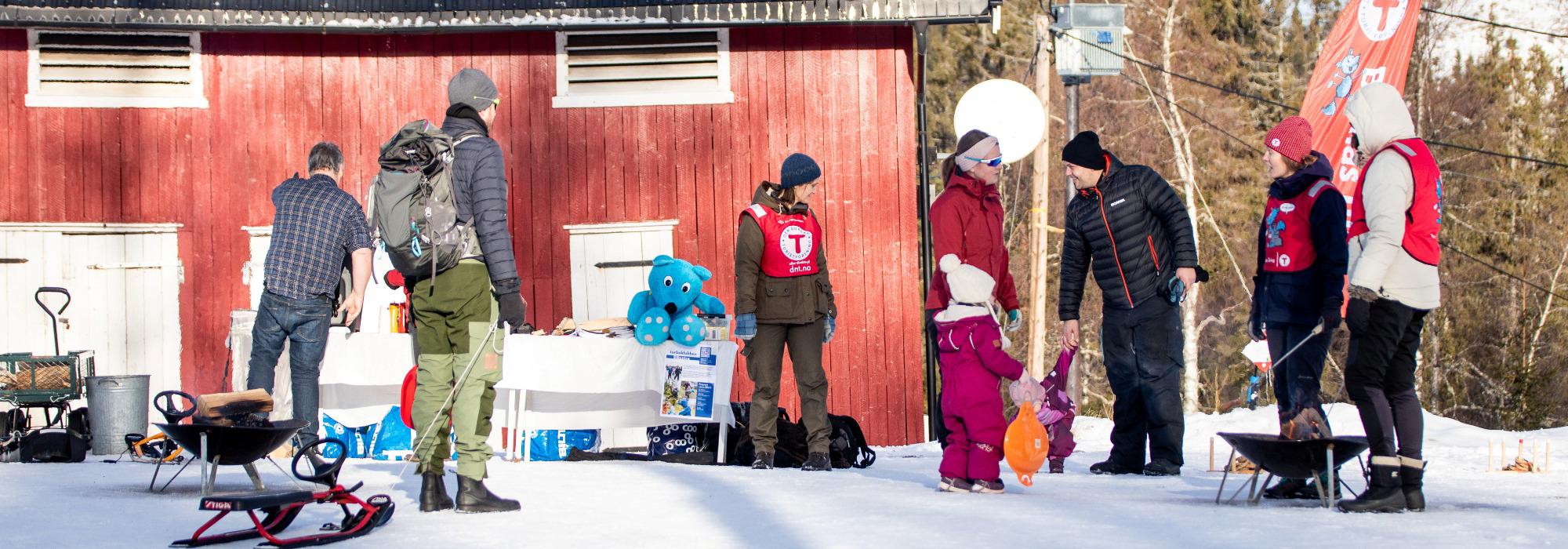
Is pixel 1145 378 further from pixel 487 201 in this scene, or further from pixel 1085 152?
pixel 487 201

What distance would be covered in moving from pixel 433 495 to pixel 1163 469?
3963mm

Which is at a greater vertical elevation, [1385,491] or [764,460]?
[1385,491]

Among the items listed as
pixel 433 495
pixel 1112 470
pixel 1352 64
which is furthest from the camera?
pixel 1352 64

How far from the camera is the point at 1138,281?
822 cm

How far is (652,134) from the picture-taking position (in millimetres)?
13297

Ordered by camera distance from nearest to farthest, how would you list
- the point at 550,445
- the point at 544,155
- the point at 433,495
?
the point at 433,495 → the point at 550,445 → the point at 544,155

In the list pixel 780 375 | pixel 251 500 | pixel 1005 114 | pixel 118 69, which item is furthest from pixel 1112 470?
pixel 118 69

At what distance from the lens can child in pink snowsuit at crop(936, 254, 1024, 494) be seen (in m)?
6.82

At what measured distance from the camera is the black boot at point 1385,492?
598cm

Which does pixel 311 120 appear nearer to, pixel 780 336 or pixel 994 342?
pixel 780 336

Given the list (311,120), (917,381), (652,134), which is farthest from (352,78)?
(917,381)

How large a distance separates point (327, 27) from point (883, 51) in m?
4.57

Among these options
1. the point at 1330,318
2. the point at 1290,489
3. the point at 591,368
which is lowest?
the point at 1290,489

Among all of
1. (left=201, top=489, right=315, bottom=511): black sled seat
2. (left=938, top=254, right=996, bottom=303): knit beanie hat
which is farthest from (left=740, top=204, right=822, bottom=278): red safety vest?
(left=201, top=489, right=315, bottom=511): black sled seat
